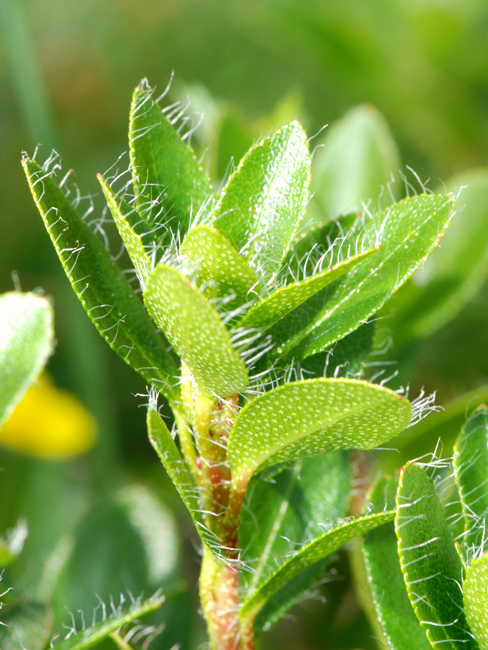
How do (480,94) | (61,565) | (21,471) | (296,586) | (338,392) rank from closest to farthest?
(338,392), (296,586), (61,565), (21,471), (480,94)

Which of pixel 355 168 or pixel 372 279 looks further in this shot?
pixel 355 168

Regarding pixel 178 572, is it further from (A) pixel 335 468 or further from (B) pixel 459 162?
(B) pixel 459 162

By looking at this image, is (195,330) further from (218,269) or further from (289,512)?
(289,512)

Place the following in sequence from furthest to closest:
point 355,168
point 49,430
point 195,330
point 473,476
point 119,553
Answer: point 49,430 → point 355,168 → point 119,553 → point 473,476 → point 195,330

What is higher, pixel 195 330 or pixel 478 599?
pixel 195 330

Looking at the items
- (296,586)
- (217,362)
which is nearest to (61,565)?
(296,586)

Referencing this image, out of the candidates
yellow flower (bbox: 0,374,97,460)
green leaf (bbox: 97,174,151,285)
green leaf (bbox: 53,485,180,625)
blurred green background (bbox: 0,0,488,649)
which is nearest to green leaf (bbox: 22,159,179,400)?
green leaf (bbox: 97,174,151,285)

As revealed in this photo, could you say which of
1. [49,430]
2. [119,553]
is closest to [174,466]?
[119,553]

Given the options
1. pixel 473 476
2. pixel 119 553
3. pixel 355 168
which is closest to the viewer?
pixel 473 476
